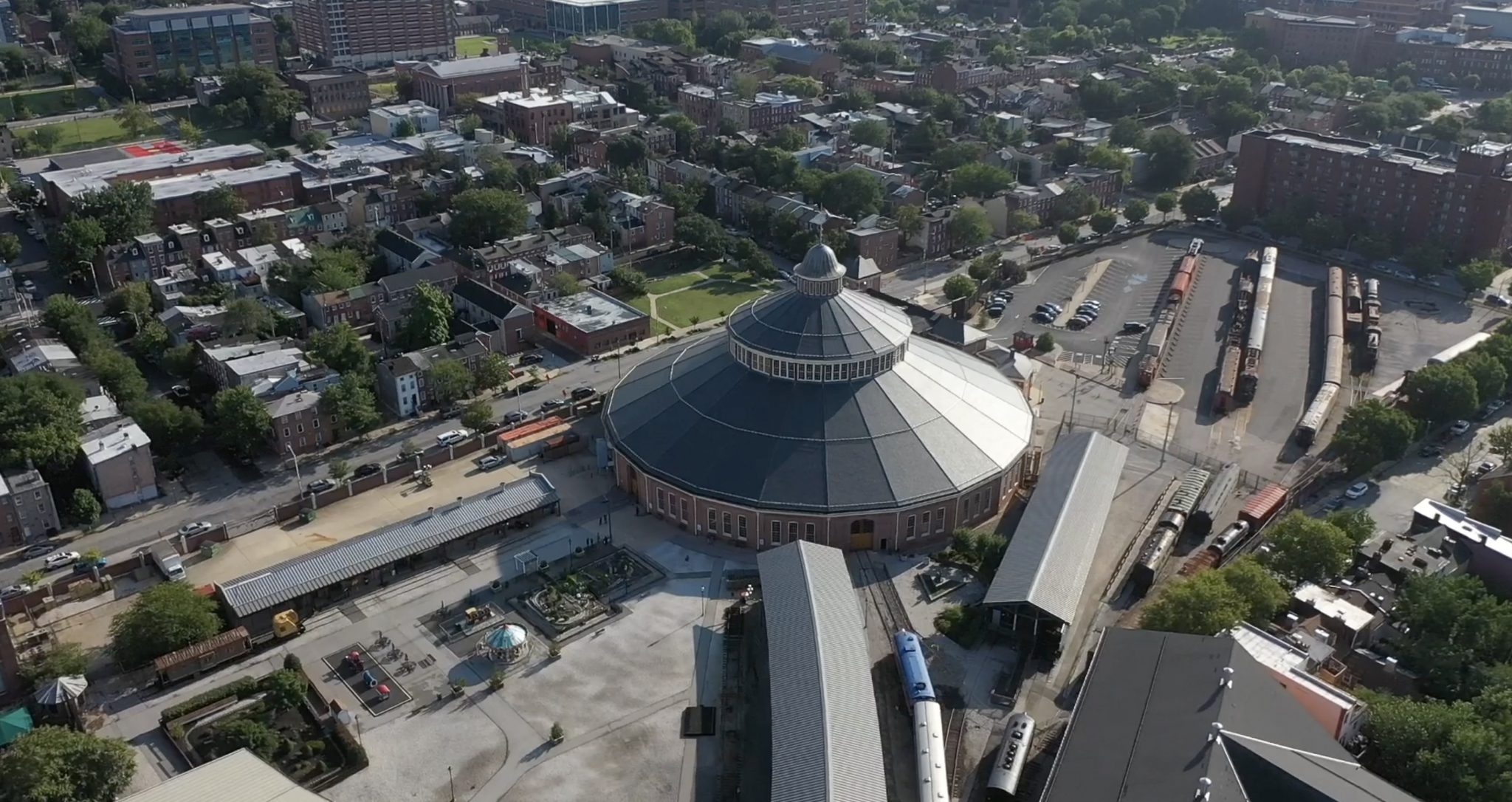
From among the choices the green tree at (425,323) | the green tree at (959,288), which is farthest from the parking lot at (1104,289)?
the green tree at (425,323)

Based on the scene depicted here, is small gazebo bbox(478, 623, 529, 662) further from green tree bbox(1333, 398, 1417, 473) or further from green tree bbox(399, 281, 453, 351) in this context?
green tree bbox(1333, 398, 1417, 473)

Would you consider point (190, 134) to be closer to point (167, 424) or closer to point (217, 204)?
point (217, 204)

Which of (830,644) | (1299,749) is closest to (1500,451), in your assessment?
(1299,749)

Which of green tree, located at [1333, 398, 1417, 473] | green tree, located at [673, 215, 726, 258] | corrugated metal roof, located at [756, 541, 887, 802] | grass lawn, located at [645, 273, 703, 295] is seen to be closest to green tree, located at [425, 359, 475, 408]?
grass lawn, located at [645, 273, 703, 295]

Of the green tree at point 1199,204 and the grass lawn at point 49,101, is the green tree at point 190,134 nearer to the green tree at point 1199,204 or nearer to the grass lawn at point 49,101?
the grass lawn at point 49,101

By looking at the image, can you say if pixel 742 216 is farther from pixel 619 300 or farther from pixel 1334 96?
pixel 1334 96

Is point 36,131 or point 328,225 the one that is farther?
point 36,131
